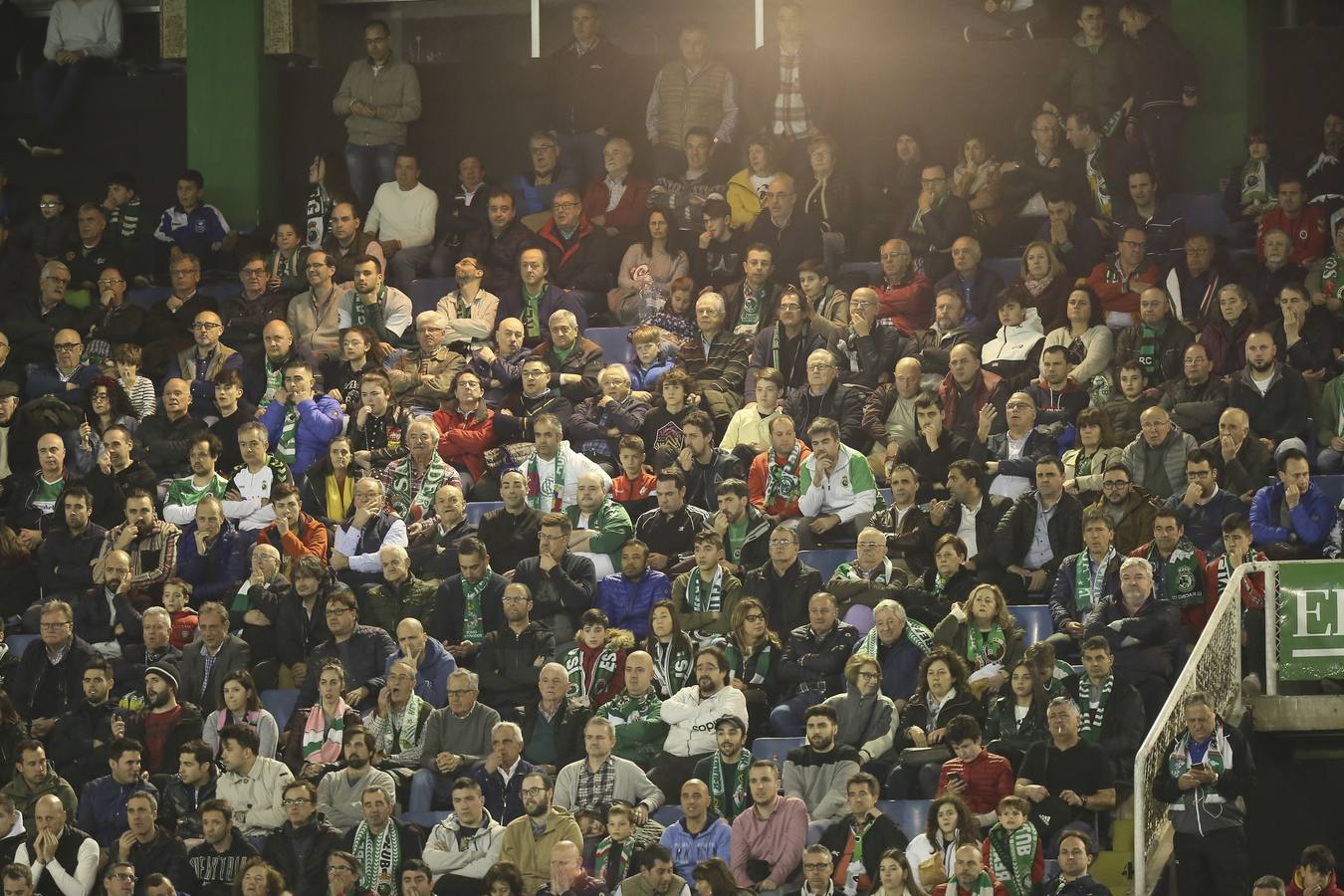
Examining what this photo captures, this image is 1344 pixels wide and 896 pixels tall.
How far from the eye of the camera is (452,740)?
12508 mm

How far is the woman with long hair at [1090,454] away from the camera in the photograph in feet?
43.6

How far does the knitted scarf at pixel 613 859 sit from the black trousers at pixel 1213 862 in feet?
8.43

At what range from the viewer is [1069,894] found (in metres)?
10.7

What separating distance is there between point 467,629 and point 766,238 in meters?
3.74

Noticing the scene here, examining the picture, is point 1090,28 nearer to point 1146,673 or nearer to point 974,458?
point 974,458

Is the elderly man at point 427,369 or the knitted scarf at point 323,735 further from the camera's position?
the elderly man at point 427,369

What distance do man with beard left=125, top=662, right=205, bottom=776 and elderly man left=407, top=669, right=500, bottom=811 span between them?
54.4 inches

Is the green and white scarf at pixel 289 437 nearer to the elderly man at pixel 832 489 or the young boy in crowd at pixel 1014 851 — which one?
the elderly man at pixel 832 489

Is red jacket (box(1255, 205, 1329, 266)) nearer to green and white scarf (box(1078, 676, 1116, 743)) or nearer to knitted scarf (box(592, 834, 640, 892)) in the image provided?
green and white scarf (box(1078, 676, 1116, 743))

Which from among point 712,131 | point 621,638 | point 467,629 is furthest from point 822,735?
point 712,131

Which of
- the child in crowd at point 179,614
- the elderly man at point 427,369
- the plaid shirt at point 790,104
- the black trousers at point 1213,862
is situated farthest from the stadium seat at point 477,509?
Answer: the black trousers at point 1213,862

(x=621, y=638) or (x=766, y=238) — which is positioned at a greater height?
(x=766, y=238)

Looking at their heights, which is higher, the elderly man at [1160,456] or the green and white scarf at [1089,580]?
the elderly man at [1160,456]

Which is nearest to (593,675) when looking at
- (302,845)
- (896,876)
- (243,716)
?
(302,845)
